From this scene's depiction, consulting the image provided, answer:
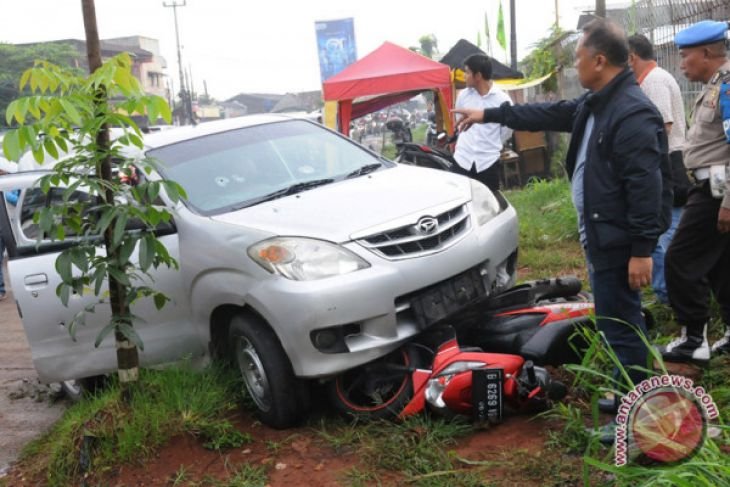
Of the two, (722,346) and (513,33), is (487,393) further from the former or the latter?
(513,33)

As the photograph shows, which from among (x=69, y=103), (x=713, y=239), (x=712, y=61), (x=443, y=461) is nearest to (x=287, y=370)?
(x=443, y=461)

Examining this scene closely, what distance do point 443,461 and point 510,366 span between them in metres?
0.61

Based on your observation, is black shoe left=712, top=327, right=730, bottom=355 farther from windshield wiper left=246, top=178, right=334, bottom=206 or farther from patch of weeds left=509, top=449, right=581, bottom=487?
windshield wiper left=246, top=178, right=334, bottom=206

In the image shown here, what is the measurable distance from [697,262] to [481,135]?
10.3 ft

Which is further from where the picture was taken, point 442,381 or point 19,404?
point 19,404

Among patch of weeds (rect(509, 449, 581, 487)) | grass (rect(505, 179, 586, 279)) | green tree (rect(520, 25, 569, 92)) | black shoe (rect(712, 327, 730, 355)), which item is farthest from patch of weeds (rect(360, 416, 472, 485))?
green tree (rect(520, 25, 569, 92))

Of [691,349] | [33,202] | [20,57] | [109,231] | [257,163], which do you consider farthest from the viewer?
[20,57]

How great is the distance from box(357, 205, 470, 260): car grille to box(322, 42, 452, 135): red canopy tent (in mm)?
8287

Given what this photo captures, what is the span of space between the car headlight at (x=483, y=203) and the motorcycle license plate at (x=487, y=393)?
1.07 metres

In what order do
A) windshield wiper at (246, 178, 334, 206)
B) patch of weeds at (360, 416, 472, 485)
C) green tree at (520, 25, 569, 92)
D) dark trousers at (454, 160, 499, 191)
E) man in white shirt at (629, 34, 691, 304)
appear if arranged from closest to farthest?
1. patch of weeds at (360, 416, 472, 485)
2. windshield wiper at (246, 178, 334, 206)
3. man in white shirt at (629, 34, 691, 304)
4. dark trousers at (454, 160, 499, 191)
5. green tree at (520, 25, 569, 92)

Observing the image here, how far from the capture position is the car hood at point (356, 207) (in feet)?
12.3

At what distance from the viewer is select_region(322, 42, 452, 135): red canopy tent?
39.7 feet

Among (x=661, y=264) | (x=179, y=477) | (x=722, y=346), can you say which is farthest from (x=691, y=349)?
(x=179, y=477)

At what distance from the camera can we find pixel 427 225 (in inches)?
151
